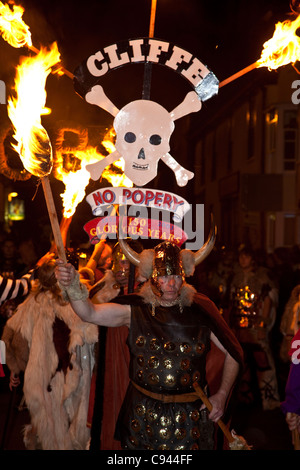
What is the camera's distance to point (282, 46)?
20.7ft

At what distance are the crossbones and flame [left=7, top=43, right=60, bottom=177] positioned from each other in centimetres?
Result: 156

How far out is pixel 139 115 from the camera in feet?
20.7

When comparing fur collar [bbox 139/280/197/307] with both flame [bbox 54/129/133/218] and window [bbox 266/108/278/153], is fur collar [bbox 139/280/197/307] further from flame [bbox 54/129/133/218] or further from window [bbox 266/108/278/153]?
window [bbox 266/108/278/153]

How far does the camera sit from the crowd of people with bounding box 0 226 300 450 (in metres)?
4.71

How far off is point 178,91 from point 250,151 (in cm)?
1663

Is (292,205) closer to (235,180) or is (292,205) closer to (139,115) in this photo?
(235,180)

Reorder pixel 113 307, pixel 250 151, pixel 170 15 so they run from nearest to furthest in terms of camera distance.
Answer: pixel 113 307
pixel 170 15
pixel 250 151

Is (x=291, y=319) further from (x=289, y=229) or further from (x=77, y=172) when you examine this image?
(x=289, y=229)

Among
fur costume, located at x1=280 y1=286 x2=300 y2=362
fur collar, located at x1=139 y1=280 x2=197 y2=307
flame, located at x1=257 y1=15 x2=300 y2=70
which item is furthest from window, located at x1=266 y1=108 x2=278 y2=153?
fur collar, located at x1=139 y1=280 x2=197 y2=307

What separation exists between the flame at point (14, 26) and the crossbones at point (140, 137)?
2.84 feet

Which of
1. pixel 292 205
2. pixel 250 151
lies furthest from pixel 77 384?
pixel 250 151

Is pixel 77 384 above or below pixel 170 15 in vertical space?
below
